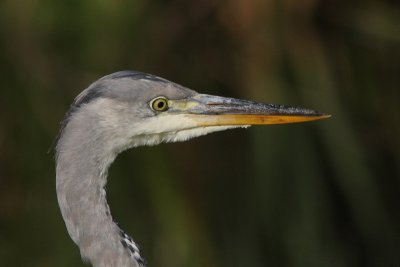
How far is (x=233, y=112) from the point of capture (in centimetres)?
341

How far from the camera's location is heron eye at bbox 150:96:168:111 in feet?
10.9

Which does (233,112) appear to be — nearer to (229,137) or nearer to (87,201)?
(87,201)

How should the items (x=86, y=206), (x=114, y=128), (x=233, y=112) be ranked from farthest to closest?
1. (x=233, y=112)
2. (x=114, y=128)
3. (x=86, y=206)

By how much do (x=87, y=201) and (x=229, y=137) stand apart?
2.58 metres

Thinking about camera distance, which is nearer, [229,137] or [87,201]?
[87,201]

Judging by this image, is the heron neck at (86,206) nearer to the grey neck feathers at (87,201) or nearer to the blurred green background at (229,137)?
the grey neck feathers at (87,201)

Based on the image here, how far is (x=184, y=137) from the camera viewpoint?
3434 millimetres

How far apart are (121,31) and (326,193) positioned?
1516mm

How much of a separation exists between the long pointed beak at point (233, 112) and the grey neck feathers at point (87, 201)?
0.40 meters

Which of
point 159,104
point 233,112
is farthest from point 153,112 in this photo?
point 233,112

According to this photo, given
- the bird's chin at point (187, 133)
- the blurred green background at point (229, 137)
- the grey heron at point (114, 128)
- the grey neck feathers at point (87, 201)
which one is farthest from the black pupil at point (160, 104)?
the blurred green background at point (229, 137)

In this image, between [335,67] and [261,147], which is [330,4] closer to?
[335,67]

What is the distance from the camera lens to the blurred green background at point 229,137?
4887mm

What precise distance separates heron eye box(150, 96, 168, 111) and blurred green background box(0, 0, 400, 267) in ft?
4.84
